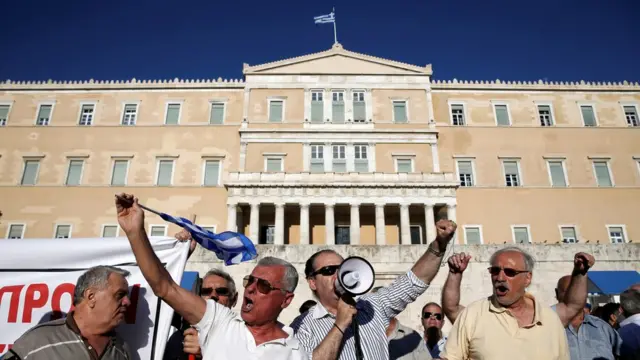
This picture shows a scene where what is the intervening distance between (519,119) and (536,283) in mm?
17285

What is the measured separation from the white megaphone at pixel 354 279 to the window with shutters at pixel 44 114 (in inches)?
1241

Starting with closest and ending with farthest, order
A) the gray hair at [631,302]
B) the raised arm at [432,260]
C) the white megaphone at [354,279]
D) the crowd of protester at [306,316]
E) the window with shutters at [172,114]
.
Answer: the white megaphone at [354,279], the crowd of protester at [306,316], the raised arm at [432,260], the gray hair at [631,302], the window with shutters at [172,114]

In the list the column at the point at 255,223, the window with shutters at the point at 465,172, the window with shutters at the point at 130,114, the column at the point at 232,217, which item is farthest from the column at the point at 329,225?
the window with shutters at the point at 130,114

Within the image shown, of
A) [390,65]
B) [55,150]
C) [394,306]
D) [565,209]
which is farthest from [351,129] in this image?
[394,306]

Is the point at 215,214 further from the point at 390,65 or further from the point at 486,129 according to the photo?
the point at 486,129

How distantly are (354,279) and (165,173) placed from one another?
26.4 metres

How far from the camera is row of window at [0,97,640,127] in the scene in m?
28.0

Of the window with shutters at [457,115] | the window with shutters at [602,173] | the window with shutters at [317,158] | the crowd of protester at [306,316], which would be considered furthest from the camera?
the window with shutters at [457,115]

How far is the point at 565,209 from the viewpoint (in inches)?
1029

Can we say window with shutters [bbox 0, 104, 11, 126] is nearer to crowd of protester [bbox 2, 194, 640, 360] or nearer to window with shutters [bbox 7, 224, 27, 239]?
window with shutters [bbox 7, 224, 27, 239]

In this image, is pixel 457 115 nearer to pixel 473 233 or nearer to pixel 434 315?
pixel 473 233

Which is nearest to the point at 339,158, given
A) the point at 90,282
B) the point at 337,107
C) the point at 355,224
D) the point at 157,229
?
the point at 337,107

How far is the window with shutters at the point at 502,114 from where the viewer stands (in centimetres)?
2845

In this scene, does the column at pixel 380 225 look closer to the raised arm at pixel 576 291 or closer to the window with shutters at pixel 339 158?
the window with shutters at pixel 339 158
